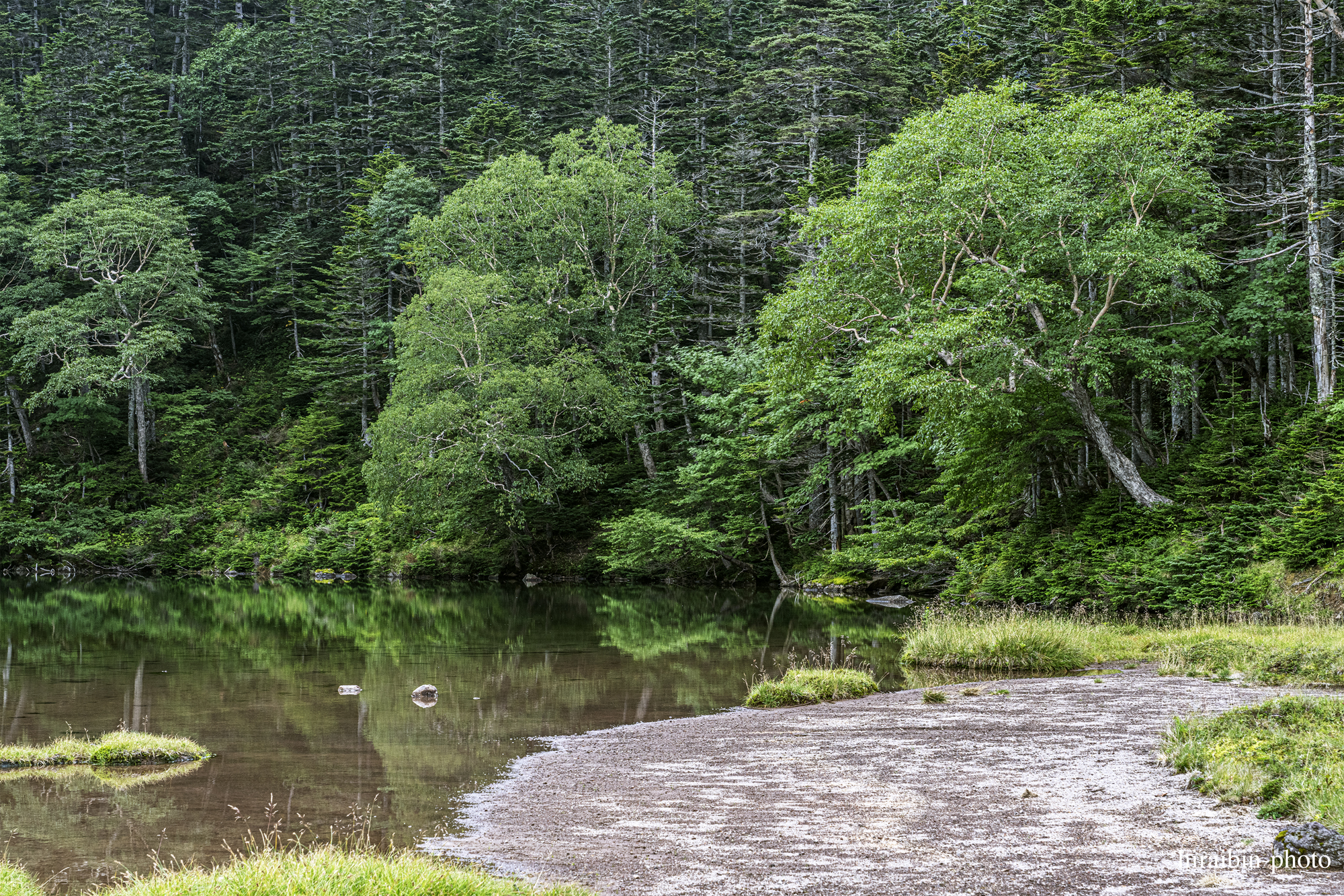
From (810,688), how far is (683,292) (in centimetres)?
3561

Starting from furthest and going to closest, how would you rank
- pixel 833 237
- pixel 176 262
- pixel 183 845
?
pixel 176 262 → pixel 833 237 → pixel 183 845

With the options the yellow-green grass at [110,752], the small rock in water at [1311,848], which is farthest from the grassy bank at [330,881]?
the yellow-green grass at [110,752]

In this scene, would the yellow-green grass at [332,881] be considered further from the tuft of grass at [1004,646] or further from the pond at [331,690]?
the tuft of grass at [1004,646]

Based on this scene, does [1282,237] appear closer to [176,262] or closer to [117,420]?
[176,262]

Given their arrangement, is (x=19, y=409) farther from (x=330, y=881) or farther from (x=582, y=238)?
(x=330, y=881)

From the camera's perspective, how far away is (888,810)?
8.35 metres

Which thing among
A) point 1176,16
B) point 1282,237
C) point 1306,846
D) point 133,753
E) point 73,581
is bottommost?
point 73,581

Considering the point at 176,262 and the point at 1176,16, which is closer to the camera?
the point at 1176,16

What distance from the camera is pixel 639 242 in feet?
147

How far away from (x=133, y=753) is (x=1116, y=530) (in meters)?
21.4

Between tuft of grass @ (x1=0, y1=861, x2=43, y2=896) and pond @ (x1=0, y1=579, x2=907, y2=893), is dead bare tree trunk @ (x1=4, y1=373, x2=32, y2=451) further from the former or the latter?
tuft of grass @ (x1=0, y1=861, x2=43, y2=896)

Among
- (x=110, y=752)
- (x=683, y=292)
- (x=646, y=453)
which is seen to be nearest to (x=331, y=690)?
(x=110, y=752)

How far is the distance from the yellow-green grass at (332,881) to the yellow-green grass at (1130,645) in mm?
11597

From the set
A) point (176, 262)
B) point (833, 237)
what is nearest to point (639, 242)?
point (833, 237)
